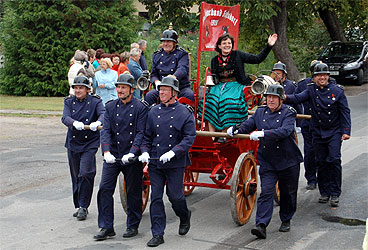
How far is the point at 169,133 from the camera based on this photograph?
7.43m

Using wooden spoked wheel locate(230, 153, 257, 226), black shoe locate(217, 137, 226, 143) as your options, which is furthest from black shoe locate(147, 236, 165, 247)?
black shoe locate(217, 137, 226, 143)

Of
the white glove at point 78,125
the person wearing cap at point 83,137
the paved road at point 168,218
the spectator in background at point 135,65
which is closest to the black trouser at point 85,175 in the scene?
the person wearing cap at point 83,137

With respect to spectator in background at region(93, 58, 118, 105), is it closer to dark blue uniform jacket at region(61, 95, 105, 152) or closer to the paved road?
the paved road

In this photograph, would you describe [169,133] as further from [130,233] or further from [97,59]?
[97,59]

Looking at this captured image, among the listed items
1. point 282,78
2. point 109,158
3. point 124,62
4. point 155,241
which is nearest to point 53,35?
point 124,62

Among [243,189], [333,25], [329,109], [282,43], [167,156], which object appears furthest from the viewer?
[333,25]

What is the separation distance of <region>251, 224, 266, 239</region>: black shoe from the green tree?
1776 centimetres

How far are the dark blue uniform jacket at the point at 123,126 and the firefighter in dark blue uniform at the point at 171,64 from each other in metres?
A: 1.40

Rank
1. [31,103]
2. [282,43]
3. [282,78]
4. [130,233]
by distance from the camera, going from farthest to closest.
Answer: [282,43] < [31,103] < [282,78] < [130,233]

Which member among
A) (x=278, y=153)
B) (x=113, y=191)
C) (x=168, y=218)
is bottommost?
(x=168, y=218)

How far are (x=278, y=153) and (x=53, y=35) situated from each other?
59.9ft

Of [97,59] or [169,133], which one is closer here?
[169,133]

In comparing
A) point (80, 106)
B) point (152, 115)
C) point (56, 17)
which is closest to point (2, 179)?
point (80, 106)

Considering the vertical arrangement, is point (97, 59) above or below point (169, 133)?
above
